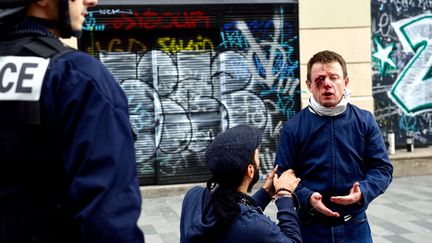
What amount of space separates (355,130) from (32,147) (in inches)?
77.9

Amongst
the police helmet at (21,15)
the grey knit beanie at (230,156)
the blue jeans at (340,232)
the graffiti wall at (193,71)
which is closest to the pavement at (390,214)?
the graffiti wall at (193,71)

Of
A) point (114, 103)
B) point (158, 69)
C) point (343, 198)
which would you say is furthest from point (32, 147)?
point (158, 69)

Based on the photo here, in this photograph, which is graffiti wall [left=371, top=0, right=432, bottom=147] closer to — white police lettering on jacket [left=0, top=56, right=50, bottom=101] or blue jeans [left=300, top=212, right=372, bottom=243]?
blue jeans [left=300, top=212, right=372, bottom=243]

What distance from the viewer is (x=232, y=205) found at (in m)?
2.39

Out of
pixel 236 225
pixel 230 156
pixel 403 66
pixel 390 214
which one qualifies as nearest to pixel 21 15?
pixel 230 156

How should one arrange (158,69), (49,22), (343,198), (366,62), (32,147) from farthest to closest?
(366,62) < (158,69) < (343,198) < (49,22) < (32,147)

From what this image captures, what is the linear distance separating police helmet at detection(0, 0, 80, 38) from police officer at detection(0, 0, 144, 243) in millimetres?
144

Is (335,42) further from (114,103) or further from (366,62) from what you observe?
(114,103)

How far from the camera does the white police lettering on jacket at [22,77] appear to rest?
1674 millimetres

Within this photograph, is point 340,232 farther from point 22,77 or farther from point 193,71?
point 193,71

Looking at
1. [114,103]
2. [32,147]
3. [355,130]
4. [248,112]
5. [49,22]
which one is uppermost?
[49,22]

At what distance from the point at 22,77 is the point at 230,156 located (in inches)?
41.4

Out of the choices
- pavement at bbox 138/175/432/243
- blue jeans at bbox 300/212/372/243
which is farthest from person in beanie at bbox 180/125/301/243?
pavement at bbox 138/175/432/243

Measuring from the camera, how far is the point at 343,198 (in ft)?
9.60
